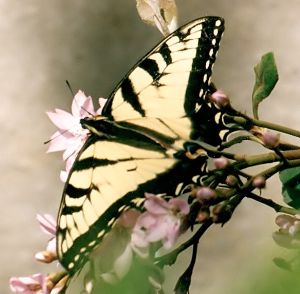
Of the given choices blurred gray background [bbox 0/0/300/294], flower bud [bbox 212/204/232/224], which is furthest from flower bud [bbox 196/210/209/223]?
blurred gray background [bbox 0/0/300/294]

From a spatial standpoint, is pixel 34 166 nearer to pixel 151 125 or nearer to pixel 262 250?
pixel 151 125

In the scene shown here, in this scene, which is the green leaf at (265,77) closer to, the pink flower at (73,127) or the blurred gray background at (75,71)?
the pink flower at (73,127)

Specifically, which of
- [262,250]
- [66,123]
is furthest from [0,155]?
[262,250]

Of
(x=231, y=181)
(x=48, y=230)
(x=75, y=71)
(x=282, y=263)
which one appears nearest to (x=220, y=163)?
(x=231, y=181)

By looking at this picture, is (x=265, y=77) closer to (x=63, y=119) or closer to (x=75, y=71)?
(x=63, y=119)

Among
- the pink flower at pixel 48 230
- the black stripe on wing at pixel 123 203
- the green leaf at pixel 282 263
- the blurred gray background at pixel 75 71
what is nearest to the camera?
the green leaf at pixel 282 263

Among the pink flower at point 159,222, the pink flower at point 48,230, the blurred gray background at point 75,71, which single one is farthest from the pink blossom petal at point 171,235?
the blurred gray background at point 75,71

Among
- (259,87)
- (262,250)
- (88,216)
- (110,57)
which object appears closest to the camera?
(262,250)
